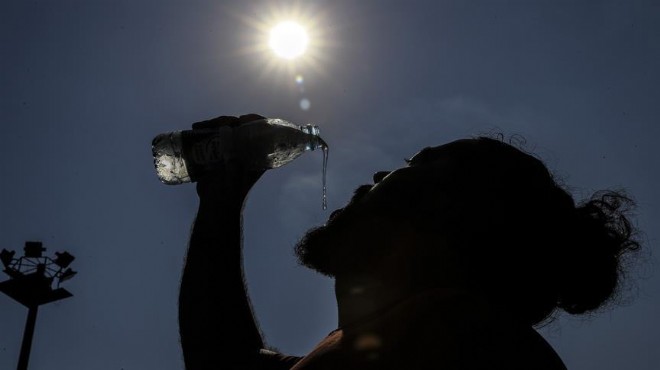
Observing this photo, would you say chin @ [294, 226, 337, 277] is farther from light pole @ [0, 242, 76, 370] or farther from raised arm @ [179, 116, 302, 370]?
light pole @ [0, 242, 76, 370]

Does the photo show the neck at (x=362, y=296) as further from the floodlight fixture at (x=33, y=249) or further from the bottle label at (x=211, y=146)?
the floodlight fixture at (x=33, y=249)

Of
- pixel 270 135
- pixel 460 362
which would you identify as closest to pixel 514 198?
pixel 460 362

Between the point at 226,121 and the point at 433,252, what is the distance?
4.35 feet

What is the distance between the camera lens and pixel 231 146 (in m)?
2.65

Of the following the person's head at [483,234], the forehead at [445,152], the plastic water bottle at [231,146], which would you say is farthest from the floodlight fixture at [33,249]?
the forehead at [445,152]

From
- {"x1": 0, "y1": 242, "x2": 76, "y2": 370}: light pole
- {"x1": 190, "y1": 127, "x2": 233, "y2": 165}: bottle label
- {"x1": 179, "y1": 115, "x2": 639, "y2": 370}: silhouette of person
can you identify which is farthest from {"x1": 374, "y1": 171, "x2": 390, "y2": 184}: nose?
{"x1": 0, "y1": 242, "x2": 76, "y2": 370}: light pole

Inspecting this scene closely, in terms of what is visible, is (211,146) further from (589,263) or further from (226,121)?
(589,263)

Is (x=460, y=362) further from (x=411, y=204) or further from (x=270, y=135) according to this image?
(x=270, y=135)

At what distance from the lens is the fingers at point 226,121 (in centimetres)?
264

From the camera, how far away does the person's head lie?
67.7 inches

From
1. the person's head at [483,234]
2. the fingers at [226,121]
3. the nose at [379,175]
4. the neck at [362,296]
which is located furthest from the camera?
the fingers at [226,121]

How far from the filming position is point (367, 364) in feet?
3.57

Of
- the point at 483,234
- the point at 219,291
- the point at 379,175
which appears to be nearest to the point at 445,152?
the point at 379,175

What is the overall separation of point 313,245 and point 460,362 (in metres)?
1.27
